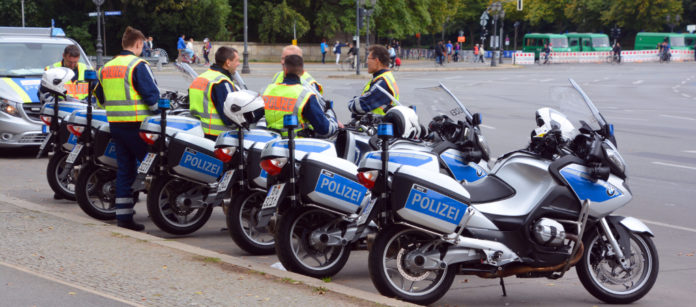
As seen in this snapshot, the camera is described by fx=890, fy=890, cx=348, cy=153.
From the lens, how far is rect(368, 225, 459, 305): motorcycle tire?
19.4ft

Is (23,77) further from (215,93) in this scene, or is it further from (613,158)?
(613,158)

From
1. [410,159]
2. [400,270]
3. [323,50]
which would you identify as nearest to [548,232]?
[400,270]

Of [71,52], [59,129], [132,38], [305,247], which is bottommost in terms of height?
[305,247]

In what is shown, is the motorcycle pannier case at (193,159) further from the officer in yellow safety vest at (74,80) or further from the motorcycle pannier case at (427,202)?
the officer in yellow safety vest at (74,80)

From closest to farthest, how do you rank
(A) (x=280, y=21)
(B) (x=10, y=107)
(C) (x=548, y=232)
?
(C) (x=548, y=232) < (B) (x=10, y=107) < (A) (x=280, y=21)

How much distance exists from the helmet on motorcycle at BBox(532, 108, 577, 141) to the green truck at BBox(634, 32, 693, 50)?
7233 cm

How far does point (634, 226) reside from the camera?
6.32 meters

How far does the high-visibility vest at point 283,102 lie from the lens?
759 centimetres

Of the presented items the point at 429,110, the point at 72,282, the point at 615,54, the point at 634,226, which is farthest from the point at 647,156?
the point at 615,54

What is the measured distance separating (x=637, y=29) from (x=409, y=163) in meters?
82.3

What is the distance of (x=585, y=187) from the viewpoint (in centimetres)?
623

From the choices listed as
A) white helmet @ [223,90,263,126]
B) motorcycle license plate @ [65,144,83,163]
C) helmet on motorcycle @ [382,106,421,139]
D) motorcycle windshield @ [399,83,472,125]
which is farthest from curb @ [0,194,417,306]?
motorcycle windshield @ [399,83,472,125]

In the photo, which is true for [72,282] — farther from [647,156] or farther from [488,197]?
[647,156]

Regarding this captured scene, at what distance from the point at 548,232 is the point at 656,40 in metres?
75.1
